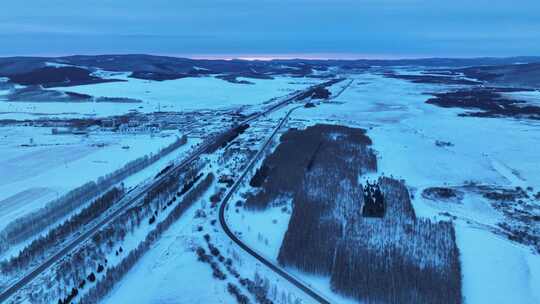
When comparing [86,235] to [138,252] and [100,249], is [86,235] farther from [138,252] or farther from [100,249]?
[138,252]

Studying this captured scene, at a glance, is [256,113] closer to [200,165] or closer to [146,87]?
[200,165]

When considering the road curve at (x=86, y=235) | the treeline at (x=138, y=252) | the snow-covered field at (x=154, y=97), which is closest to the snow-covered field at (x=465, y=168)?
the treeline at (x=138, y=252)

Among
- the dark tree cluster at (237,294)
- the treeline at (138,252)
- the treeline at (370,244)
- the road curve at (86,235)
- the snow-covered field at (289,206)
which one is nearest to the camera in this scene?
the dark tree cluster at (237,294)

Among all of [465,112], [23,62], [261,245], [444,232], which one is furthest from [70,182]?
[23,62]

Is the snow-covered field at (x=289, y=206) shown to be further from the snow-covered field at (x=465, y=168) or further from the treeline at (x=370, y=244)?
the treeline at (x=370, y=244)

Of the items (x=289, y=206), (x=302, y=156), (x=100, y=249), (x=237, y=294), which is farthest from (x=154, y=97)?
(x=237, y=294)

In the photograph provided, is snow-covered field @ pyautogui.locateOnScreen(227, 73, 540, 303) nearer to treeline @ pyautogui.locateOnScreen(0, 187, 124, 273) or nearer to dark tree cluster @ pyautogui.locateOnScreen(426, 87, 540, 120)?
dark tree cluster @ pyautogui.locateOnScreen(426, 87, 540, 120)

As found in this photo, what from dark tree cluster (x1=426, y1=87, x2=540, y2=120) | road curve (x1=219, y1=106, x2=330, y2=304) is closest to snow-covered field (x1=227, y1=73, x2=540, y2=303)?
road curve (x1=219, y1=106, x2=330, y2=304)

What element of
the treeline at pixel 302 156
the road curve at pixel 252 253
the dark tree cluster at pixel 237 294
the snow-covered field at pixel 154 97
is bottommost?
the dark tree cluster at pixel 237 294
